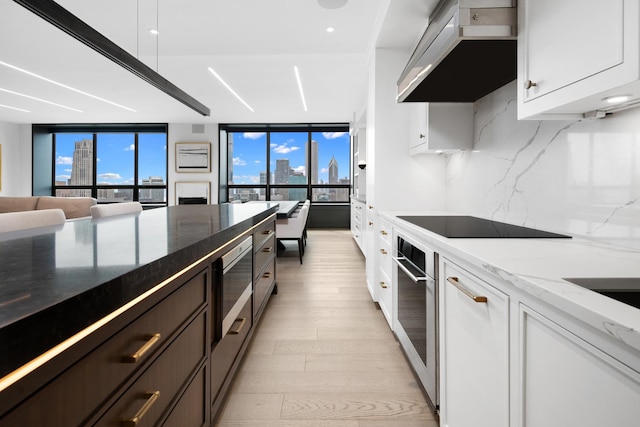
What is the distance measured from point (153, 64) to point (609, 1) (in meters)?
4.71

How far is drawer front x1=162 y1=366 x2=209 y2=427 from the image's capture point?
1021 millimetres

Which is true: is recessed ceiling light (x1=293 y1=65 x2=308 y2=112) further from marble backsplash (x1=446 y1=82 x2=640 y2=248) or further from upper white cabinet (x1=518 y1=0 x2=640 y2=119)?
upper white cabinet (x1=518 y1=0 x2=640 y2=119)

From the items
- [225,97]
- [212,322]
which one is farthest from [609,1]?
[225,97]

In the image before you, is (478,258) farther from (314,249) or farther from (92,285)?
(314,249)

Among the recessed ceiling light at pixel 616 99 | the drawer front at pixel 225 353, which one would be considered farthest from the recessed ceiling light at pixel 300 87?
the recessed ceiling light at pixel 616 99

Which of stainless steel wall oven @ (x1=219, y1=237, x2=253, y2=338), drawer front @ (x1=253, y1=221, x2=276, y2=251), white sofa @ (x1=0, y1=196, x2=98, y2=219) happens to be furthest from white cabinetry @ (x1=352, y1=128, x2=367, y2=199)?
stainless steel wall oven @ (x1=219, y1=237, x2=253, y2=338)

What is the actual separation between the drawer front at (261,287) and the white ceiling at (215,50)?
210 cm

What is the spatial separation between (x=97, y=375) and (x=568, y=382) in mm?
943

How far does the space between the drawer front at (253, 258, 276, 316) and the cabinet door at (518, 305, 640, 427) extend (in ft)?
5.74

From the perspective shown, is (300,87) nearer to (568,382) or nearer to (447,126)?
(447,126)

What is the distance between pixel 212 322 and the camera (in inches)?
55.4

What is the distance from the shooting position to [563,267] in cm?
87

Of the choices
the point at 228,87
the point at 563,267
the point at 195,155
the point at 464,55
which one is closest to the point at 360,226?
the point at 228,87

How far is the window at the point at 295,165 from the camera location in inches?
350
